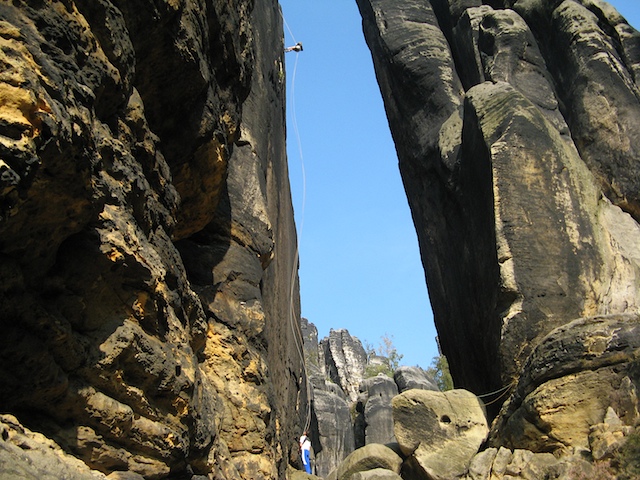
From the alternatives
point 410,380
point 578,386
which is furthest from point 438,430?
point 410,380

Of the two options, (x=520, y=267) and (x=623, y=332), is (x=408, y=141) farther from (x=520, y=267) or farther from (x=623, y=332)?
(x=623, y=332)

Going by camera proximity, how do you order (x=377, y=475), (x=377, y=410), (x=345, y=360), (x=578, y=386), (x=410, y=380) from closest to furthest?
(x=578, y=386) → (x=377, y=475) → (x=377, y=410) → (x=410, y=380) → (x=345, y=360)

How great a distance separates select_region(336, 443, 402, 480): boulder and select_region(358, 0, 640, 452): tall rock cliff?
7.09ft

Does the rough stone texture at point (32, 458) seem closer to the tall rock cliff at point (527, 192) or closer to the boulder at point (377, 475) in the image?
the tall rock cliff at point (527, 192)

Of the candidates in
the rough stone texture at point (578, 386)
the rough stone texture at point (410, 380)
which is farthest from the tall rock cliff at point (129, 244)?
the rough stone texture at point (410, 380)

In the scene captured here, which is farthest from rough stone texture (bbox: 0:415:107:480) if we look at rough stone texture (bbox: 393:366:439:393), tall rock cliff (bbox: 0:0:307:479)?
rough stone texture (bbox: 393:366:439:393)

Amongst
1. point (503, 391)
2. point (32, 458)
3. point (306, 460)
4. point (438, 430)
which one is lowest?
point (32, 458)

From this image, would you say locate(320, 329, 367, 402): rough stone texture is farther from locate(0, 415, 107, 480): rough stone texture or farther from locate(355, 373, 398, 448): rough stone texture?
locate(0, 415, 107, 480): rough stone texture

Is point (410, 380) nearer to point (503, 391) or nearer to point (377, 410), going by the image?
point (377, 410)

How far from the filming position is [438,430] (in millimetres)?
12805

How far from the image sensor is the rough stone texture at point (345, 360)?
49.1 meters

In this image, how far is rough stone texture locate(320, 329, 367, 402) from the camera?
1934 inches

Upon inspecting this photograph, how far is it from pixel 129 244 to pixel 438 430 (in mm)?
9429

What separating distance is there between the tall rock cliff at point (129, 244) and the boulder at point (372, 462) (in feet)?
19.8
